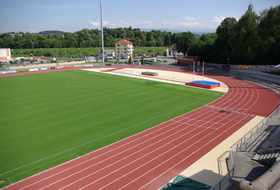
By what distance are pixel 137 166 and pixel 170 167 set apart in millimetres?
2090

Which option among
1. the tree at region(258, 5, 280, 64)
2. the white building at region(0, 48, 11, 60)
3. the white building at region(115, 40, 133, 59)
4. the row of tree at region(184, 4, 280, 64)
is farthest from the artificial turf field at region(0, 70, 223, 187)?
the white building at region(115, 40, 133, 59)

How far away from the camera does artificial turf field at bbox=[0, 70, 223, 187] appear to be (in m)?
15.1

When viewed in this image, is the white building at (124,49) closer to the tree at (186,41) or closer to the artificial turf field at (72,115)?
the tree at (186,41)

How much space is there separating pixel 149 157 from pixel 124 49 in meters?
86.3

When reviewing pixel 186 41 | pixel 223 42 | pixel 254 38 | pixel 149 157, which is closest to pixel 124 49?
pixel 186 41

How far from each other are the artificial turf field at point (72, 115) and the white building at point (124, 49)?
60005mm

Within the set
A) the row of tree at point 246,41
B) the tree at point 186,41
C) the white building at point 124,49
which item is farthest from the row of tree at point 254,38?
the white building at point 124,49

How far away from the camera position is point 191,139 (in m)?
17.2

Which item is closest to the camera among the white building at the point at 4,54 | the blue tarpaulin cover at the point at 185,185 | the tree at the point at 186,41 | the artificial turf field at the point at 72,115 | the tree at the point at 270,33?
the blue tarpaulin cover at the point at 185,185

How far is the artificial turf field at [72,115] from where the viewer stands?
49.4ft

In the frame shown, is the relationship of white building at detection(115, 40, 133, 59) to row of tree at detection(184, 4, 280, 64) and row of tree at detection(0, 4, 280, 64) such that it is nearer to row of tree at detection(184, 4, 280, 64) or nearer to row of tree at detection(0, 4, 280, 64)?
row of tree at detection(0, 4, 280, 64)

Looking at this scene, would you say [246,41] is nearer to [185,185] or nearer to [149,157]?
[149,157]

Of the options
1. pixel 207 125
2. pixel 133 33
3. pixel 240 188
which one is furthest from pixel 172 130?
pixel 133 33

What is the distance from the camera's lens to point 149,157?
47.7 feet
